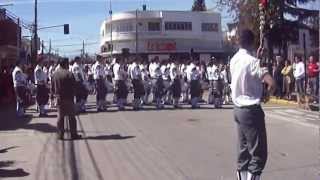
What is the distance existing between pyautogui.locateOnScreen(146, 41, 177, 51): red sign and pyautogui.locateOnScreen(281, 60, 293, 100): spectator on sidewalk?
63244 millimetres

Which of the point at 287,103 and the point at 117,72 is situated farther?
the point at 287,103

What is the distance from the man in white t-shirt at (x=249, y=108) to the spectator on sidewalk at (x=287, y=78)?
20.1m

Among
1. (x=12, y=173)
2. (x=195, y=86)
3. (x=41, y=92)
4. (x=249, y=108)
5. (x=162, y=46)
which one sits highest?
(x=162, y=46)

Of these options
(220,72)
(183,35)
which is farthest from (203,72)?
(183,35)

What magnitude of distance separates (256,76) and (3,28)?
29388 mm

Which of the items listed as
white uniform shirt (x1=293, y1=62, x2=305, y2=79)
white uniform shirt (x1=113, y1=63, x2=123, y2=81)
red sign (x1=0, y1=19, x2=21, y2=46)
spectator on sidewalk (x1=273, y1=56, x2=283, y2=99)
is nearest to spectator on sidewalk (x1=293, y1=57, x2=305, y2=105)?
white uniform shirt (x1=293, y1=62, x2=305, y2=79)

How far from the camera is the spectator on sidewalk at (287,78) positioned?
2823cm

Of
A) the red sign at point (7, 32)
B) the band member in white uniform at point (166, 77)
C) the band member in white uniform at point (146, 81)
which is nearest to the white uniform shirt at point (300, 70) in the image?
the band member in white uniform at point (166, 77)

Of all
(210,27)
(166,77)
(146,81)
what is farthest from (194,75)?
(210,27)

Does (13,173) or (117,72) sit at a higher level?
(117,72)

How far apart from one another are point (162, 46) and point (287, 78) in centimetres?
6428

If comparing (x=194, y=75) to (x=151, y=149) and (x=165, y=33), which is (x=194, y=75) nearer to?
(x=151, y=149)

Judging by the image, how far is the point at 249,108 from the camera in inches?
325

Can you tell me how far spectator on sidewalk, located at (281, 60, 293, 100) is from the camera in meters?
28.2
